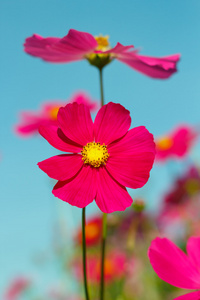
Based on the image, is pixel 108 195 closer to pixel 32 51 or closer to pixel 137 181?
pixel 137 181

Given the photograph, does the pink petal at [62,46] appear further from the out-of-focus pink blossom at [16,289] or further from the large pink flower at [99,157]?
the out-of-focus pink blossom at [16,289]

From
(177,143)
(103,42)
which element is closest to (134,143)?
(103,42)

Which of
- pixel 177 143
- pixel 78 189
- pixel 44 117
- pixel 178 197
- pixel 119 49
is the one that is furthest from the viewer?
pixel 178 197

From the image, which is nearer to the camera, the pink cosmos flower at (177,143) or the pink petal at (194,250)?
the pink petal at (194,250)

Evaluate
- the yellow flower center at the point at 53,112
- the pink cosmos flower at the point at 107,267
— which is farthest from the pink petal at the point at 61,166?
the pink cosmos flower at the point at 107,267

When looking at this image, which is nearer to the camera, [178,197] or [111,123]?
[111,123]

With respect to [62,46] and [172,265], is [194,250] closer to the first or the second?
[172,265]

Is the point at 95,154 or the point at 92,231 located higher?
the point at 92,231

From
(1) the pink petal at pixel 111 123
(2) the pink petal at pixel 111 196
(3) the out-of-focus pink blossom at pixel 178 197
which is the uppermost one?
(3) the out-of-focus pink blossom at pixel 178 197

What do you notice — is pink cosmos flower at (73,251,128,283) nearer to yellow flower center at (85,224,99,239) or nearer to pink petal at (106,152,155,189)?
yellow flower center at (85,224,99,239)
